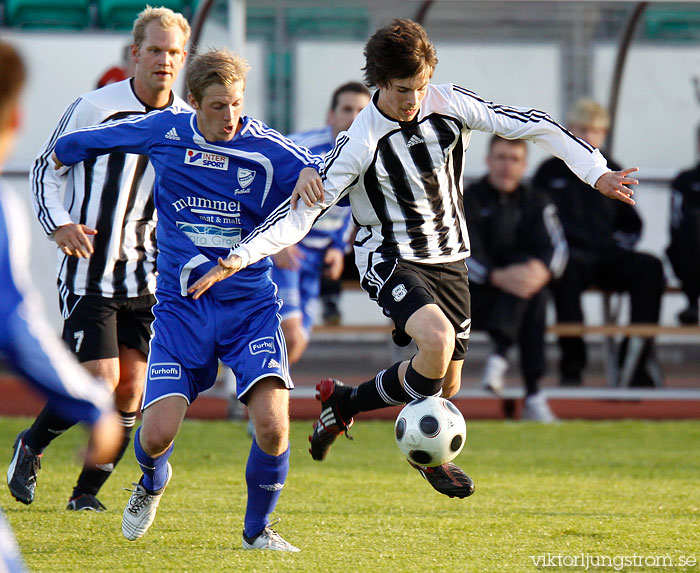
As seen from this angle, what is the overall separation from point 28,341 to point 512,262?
5.78m

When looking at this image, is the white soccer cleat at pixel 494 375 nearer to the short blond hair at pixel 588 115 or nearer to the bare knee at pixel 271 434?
the short blond hair at pixel 588 115

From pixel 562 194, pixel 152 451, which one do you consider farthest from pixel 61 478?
pixel 562 194

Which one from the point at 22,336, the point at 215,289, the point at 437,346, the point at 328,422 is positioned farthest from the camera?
the point at 328,422

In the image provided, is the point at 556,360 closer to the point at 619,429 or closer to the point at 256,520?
the point at 619,429

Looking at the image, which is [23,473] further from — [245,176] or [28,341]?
[28,341]

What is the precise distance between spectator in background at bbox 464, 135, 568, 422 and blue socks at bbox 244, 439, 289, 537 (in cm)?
373

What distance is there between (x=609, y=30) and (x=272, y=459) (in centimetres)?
671

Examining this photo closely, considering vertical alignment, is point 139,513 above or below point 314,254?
below

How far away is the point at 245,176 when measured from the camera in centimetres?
411

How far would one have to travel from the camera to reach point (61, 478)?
539 cm

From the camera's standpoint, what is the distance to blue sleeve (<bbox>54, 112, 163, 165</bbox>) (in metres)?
4.23

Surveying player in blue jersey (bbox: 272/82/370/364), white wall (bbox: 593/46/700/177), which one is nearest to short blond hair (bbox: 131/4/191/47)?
player in blue jersey (bbox: 272/82/370/364)

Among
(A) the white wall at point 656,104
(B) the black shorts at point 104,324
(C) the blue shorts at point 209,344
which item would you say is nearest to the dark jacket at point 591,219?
(A) the white wall at point 656,104

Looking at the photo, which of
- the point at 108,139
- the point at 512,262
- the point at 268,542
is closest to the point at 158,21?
the point at 108,139
